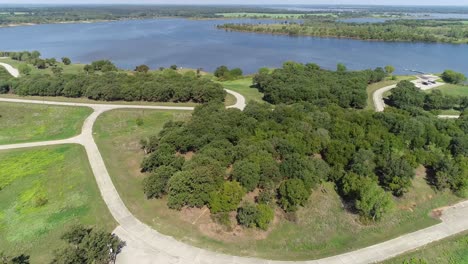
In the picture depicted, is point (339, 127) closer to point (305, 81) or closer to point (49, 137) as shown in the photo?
point (305, 81)

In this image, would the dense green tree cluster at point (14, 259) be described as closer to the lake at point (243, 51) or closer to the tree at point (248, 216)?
the tree at point (248, 216)

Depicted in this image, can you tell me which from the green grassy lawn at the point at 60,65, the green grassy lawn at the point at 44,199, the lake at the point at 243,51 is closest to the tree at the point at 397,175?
the green grassy lawn at the point at 44,199

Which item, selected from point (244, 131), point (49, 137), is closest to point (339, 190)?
point (244, 131)

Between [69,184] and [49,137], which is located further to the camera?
[49,137]

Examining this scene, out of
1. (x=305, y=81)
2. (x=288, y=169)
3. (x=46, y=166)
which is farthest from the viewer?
(x=305, y=81)

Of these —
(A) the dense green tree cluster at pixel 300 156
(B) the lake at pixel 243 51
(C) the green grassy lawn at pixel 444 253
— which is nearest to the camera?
(C) the green grassy lawn at pixel 444 253

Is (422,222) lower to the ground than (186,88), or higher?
lower

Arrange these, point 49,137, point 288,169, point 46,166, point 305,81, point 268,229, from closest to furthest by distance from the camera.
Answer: point 268,229 < point 288,169 < point 46,166 < point 49,137 < point 305,81
